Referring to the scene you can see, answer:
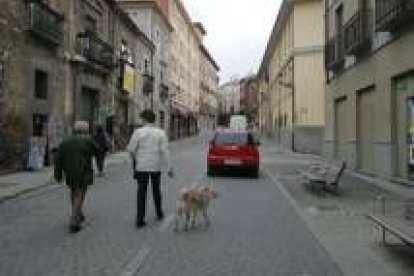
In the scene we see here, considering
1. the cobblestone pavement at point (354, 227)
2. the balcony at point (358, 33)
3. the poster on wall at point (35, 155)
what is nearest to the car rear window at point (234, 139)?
the cobblestone pavement at point (354, 227)

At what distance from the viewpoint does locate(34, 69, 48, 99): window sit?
87.8 ft

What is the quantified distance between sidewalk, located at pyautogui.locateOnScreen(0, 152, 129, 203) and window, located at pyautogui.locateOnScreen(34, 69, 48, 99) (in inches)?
115

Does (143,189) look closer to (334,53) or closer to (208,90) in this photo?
(334,53)

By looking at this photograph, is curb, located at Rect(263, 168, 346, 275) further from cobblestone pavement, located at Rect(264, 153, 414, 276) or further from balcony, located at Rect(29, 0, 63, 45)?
balcony, located at Rect(29, 0, 63, 45)

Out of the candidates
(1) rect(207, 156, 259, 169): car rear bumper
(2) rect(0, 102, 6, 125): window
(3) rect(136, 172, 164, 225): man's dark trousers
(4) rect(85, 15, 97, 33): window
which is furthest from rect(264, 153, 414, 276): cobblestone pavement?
(4) rect(85, 15, 97, 33): window

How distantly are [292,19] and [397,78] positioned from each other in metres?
27.6

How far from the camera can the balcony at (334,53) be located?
2783 cm

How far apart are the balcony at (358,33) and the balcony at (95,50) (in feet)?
37.7

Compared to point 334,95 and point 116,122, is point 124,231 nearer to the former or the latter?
point 334,95

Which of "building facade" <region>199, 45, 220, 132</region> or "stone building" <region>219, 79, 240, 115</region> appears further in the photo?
"stone building" <region>219, 79, 240, 115</region>

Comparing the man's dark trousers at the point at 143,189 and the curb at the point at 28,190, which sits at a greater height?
the man's dark trousers at the point at 143,189

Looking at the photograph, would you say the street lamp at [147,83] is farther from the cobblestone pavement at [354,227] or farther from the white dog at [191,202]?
the white dog at [191,202]

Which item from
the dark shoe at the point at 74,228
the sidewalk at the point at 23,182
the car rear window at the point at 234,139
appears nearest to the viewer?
the dark shoe at the point at 74,228

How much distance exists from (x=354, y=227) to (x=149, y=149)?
3397mm
